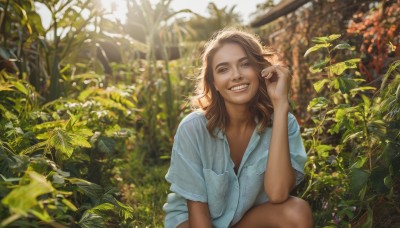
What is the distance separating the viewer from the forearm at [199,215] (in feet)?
7.74

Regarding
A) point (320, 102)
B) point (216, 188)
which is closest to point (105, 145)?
point (216, 188)

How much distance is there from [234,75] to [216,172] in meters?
0.49

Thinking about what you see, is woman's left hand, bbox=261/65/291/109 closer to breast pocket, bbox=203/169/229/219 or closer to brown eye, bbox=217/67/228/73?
brown eye, bbox=217/67/228/73

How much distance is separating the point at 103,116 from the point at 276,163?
4.63 ft

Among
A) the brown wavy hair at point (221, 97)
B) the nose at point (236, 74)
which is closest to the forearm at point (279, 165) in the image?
the brown wavy hair at point (221, 97)

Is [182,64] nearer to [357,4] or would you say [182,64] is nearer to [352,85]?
[357,4]

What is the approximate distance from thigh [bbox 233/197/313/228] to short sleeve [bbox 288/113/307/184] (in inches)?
8.5

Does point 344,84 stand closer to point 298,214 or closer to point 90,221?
point 298,214

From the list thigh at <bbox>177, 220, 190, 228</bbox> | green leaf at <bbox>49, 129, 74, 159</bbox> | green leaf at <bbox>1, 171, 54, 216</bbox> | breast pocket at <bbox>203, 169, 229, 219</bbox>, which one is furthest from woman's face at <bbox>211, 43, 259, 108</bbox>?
green leaf at <bbox>1, 171, 54, 216</bbox>

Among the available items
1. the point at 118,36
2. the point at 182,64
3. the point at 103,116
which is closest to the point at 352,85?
the point at 103,116

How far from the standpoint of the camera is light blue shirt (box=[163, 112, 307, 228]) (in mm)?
2455

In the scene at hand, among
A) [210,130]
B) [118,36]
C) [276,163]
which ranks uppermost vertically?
[118,36]

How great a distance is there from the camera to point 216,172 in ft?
8.26

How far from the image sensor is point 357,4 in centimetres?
423
